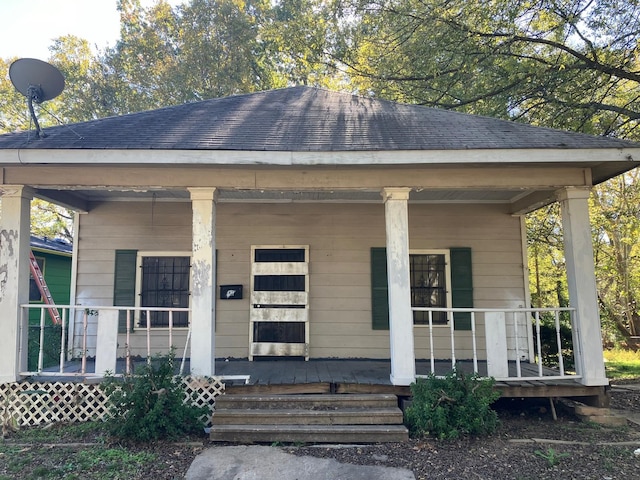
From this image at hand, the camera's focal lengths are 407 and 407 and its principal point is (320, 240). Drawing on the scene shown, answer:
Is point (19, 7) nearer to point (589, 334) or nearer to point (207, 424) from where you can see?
point (207, 424)

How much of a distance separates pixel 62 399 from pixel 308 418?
2766 millimetres

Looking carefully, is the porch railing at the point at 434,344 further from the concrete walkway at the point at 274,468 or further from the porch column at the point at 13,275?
the concrete walkway at the point at 274,468

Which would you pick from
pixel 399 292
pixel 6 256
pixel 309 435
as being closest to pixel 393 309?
pixel 399 292

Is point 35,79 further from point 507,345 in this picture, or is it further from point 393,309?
point 507,345

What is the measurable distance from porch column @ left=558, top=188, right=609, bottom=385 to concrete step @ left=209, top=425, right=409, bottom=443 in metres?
2.26

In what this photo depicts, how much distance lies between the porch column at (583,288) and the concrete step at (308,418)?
2.22m

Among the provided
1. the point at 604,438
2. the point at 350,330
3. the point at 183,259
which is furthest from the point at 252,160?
the point at 604,438

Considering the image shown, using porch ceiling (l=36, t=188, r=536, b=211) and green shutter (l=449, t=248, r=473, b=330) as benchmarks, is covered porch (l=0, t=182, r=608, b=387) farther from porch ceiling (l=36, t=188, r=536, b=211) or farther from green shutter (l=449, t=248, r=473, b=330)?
green shutter (l=449, t=248, r=473, b=330)

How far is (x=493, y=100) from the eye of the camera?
8.81 meters

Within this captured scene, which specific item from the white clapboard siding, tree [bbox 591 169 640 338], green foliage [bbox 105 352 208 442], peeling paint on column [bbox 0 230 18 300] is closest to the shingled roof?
peeling paint on column [bbox 0 230 18 300]

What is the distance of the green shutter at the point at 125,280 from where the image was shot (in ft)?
20.3

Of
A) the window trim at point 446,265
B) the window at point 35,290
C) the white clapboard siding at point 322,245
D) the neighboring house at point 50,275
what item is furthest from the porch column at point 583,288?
the window at point 35,290

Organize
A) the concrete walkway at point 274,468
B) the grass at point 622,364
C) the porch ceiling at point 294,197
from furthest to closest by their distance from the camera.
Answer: the grass at point 622,364
the porch ceiling at point 294,197
the concrete walkway at point 274,468

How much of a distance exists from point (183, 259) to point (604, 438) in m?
5.76
